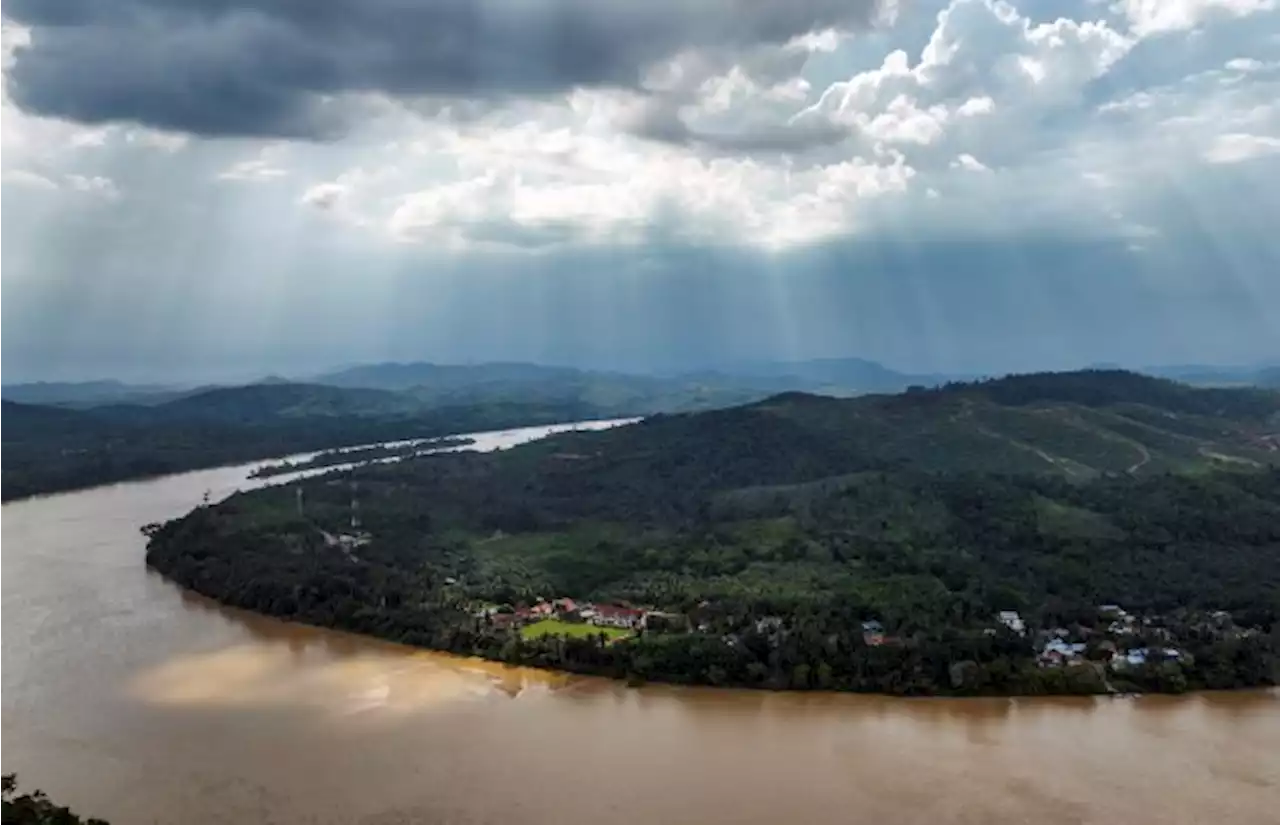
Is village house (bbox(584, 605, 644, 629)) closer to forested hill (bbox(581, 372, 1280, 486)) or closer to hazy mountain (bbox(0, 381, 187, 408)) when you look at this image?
forested hill (bbox(581, 372, 1280, 486))

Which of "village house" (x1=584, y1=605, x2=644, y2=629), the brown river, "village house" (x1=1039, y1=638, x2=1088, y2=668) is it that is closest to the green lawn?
"village house" (x1=584, y1=605, x2=644, y2=629)

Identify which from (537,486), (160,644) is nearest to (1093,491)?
(537,486)

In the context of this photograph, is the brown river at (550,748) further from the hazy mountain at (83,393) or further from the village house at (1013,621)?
the hazy mountain at (83,393)

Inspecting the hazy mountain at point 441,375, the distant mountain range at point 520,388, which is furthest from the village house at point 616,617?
the hazy mountain at point 441,375

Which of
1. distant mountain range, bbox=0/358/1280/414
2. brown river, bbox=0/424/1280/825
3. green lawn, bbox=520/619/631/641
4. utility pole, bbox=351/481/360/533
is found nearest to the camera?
brown river, bbox=0/424/1280/825

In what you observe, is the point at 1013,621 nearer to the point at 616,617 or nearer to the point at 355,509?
the point at 616,617

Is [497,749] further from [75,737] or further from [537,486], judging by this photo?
[537,486]
